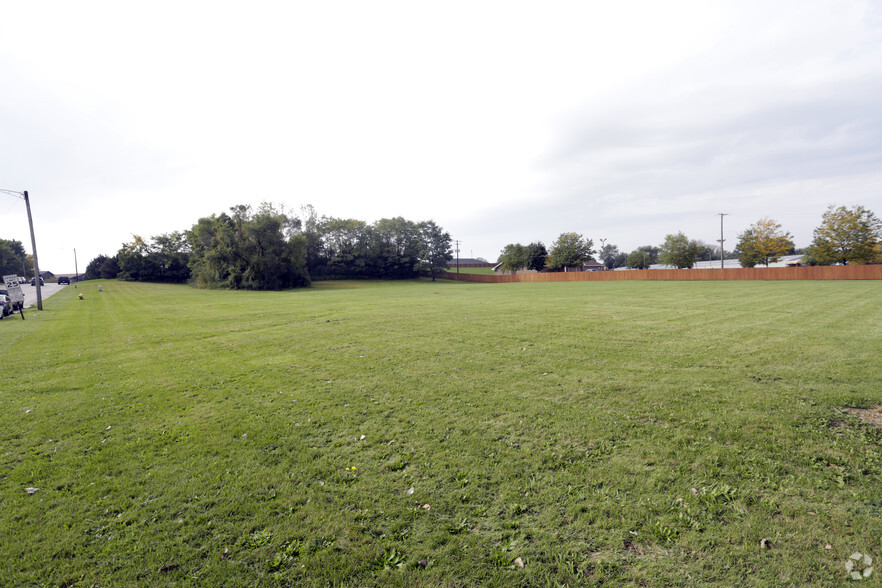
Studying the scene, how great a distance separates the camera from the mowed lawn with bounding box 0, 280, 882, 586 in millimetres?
3047

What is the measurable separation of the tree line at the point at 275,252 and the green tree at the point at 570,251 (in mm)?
24030

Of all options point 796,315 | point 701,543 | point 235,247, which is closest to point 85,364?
point 701,543

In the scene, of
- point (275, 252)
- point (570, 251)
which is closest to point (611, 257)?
point (570, 251)

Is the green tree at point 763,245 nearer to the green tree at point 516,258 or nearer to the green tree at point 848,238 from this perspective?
the green tree at point 848,238

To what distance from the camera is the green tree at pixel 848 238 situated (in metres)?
51.9

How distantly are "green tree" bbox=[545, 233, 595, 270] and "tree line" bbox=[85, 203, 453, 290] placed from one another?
946 inches

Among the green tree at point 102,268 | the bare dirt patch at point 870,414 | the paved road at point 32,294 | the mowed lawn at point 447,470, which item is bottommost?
the bare dirt patch at point 870,414

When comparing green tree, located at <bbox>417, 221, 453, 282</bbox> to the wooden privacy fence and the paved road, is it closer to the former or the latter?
the wooden privacy fence

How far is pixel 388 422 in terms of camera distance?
5.64 meters

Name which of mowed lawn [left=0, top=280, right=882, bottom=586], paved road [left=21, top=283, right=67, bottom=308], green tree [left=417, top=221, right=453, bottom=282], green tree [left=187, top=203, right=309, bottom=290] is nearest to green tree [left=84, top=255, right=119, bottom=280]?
paved road [left=21, top=283, right=67, bottom=308]

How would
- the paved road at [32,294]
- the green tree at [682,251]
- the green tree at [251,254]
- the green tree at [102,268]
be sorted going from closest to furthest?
1. the paved road at [32,294]
2. the green tree at [251,254]
3. the green tree at [682,251]
4. the green tree at [102,268]

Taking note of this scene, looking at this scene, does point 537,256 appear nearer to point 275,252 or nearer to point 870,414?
point 275,252

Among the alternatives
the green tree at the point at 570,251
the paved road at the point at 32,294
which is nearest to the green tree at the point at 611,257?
the green tree at the point at 570,251

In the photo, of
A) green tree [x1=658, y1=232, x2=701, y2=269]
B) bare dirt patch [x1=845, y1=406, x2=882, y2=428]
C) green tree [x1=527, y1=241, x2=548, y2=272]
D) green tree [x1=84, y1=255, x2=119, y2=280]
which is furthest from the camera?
green tree [x1=527, y1=241, x2=548, y2=272]
